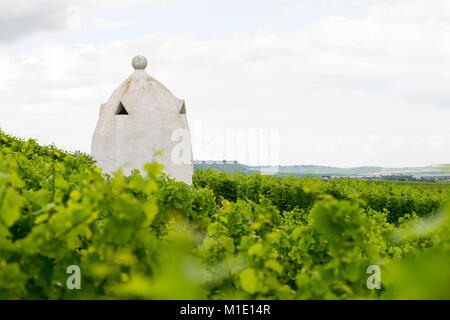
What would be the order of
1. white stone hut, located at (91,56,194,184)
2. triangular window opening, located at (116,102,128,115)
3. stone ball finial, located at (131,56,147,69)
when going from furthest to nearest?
1. stone ball finial, located at (131,56,147,69)
2. triangular window opening, located at (116,102,128,115)
3. white stone hut, located at (91,56,194,184)

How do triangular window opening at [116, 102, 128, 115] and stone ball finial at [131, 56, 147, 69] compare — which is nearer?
triangular window opening at [116, 102, 128, 115]

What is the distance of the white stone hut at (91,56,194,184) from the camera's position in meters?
11.3

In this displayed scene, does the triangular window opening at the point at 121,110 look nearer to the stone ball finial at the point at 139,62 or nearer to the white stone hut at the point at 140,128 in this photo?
the white stone hut at the point at 140,128

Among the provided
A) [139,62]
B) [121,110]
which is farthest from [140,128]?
[139,62]

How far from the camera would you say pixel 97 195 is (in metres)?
1.68

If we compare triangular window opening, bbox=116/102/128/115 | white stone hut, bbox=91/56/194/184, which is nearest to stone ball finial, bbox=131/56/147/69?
white stone hut, bbox=91/56/194/184

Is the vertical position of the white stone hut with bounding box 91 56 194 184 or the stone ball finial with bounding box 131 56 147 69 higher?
the stone ball finial with bounding box 131 56 147 69

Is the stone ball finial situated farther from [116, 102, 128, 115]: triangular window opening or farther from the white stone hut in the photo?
[116, 102, 128, 115]: triangular window opening

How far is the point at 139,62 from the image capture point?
11.9 meters

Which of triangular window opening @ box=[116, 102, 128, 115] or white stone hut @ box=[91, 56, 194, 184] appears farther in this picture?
triangular window opening @ box=[116, 102, 128, 115]

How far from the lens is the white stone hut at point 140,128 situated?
37.1 feet

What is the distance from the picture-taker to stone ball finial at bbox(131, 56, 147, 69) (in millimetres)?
11875

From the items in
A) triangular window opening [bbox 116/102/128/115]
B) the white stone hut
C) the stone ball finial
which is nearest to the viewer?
the white stone hut
